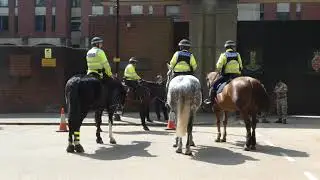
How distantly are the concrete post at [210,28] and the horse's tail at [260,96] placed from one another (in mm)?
9480

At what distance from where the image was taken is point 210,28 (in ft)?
74.4

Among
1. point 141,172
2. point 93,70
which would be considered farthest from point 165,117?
point 141,172

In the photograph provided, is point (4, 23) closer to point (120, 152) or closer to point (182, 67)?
point (182, 67)

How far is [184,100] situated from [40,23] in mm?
67084

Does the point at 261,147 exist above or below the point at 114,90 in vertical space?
below

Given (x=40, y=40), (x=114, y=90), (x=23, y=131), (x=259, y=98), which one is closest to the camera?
(x=259, y=98)

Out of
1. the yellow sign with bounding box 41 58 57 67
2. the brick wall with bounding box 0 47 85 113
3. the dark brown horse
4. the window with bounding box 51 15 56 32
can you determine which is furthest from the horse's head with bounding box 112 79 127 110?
the window with bounding box 51 15 56 32

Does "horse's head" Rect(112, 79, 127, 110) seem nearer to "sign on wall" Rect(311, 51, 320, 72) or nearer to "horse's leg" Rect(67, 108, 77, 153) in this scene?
"horse's leg" Rect(67, 108, 77, 153)

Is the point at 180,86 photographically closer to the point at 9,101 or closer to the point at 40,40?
the point at 9,101

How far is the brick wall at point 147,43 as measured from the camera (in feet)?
79.1

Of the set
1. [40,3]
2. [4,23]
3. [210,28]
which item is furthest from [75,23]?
[210,28]

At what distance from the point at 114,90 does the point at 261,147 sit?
3980mm

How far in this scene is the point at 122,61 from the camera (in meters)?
24.4

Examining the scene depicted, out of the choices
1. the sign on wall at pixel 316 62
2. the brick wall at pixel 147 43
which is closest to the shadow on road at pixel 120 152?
the brick wall at pixel 147 43
